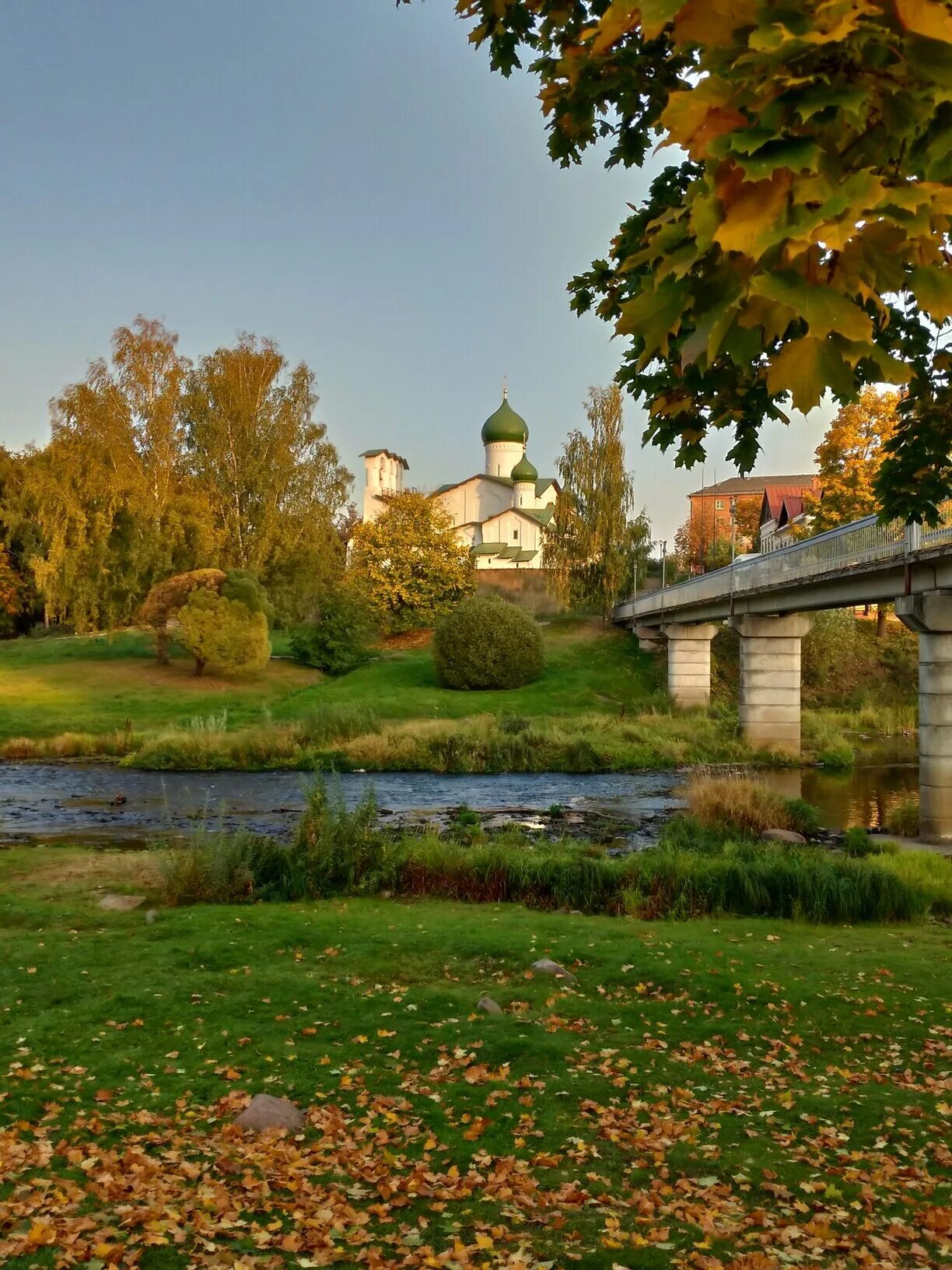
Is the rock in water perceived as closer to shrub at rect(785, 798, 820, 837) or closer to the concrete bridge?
shrub at rect(785, 798, 820, 837)

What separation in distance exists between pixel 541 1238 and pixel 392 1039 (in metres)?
2.78

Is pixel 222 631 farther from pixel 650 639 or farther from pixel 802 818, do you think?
pixel 802 818

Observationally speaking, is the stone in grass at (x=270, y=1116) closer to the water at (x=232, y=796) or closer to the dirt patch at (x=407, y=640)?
the water at (x=232, y=796)

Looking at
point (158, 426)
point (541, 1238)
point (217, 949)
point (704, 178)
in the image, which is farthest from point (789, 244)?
point (158, 426)

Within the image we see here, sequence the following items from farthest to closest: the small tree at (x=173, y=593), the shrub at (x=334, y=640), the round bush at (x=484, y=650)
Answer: the shrub at (x=334, y=640) → the round bush at (x=484, y=650) → the small tree at (x=173, y=593)

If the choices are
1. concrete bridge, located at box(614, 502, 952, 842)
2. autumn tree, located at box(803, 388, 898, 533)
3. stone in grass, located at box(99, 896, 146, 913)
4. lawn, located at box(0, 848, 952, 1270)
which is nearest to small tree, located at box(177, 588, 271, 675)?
concrete bridge, located at box(614, 502, 952, 842)

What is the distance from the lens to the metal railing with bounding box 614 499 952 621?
21.6 meters

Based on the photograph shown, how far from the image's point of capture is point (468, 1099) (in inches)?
236

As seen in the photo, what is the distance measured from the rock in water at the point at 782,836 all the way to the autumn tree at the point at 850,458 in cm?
2988

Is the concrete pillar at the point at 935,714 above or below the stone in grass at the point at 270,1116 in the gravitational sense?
above

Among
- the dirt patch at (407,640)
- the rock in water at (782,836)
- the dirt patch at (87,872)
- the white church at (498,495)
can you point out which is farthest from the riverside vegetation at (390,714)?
the white church at (498,495)

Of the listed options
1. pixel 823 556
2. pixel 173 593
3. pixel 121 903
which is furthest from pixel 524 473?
pixel 121 903

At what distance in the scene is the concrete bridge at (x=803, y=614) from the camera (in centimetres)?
2139

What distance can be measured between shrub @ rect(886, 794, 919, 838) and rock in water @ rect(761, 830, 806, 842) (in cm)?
380
